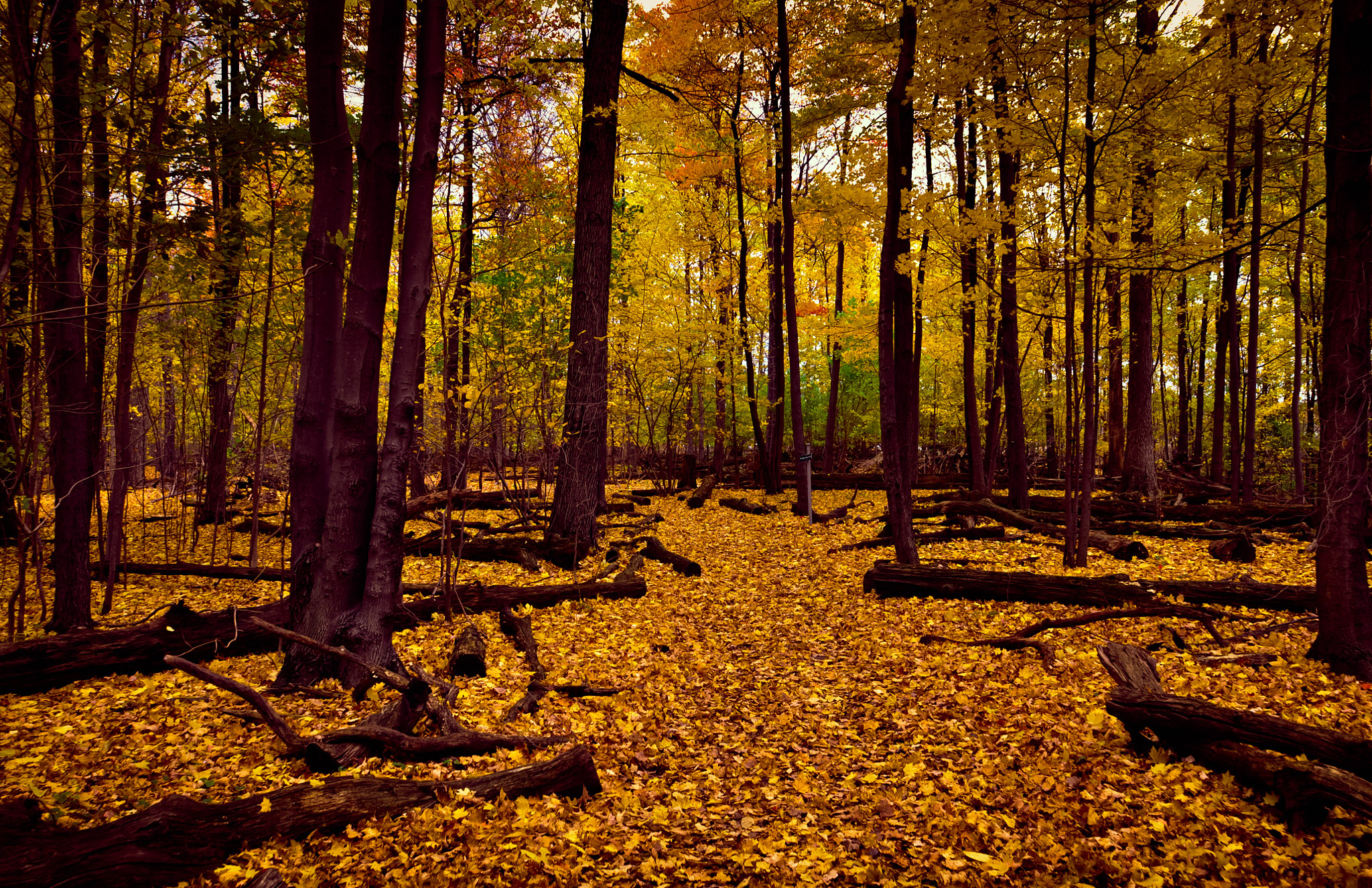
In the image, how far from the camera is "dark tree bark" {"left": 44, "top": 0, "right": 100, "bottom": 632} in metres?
5.70

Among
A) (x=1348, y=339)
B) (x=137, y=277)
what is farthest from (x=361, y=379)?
(x=1348, y=339)

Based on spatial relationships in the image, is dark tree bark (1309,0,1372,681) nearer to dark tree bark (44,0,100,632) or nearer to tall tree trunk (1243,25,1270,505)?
tall tree trunk (1243,25,1270,505)

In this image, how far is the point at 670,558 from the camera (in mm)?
10219

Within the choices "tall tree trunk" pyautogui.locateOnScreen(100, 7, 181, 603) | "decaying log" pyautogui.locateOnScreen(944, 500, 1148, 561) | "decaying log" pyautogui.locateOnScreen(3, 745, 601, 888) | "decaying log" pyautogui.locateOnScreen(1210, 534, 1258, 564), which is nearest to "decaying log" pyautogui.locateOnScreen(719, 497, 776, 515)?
"decaying log" pyautogui.locateOnScreen(944, 500, 1148, 561)

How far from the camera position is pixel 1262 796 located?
11.1 feet

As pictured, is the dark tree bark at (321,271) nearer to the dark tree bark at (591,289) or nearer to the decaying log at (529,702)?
the decaying log at (529,702)

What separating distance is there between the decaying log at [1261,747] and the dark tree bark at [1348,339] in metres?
1.73

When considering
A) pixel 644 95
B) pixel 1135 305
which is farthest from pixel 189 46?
pixel 1135 305

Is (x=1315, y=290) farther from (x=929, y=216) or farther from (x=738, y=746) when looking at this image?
(x=738, y=746)

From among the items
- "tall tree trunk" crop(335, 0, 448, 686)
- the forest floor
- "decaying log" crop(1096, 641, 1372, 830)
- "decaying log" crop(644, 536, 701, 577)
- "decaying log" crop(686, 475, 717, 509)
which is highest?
"tall tree trunk" crop(335, 0, 448, 686)

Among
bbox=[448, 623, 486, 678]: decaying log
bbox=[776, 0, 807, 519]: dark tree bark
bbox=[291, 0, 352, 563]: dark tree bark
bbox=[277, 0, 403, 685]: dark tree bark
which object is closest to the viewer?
bbox=[277, 0, 403, 685]: dark tree bark

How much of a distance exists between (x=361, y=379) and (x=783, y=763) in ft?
13.9

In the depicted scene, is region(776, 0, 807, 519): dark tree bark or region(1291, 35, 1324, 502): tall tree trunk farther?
region(776, 0, 807, 519): dark tree bark

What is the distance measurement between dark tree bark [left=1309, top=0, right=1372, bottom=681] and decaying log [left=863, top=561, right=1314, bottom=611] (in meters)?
1.92
